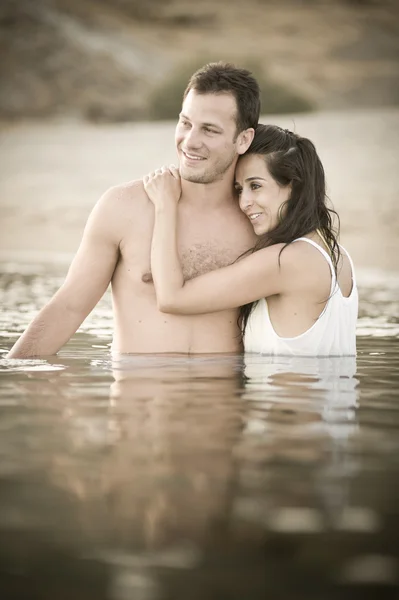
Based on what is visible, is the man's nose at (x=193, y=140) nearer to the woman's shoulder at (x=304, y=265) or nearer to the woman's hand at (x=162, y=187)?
the woman's hand at (x=162, y=187)

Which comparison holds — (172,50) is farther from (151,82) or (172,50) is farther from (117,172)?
(117,172)

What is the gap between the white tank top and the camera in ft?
15.6

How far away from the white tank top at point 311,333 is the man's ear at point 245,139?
60 centimetres

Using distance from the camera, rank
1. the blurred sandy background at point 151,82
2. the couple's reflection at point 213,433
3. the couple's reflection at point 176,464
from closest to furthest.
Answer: the couple's reflection at point 176,464 < the couple's reflection at point 213,433 < the blurred sandy background at point 151,82

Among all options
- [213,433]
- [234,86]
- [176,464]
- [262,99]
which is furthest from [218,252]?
[262,99]

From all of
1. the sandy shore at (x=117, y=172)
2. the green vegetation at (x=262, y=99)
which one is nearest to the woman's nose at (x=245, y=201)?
the sandy shore at (x=117, y=172)

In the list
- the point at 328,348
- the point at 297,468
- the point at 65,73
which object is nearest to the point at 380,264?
the point at 328,348

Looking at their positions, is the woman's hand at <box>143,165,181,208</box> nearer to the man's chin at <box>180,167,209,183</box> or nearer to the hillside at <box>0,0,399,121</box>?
the man's chin at <box>180,167,209,183</box>

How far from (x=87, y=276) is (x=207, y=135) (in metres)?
0.72

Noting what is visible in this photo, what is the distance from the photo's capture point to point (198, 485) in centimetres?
252

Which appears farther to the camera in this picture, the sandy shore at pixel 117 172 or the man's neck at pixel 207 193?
the sandy shore at pixel 117 172

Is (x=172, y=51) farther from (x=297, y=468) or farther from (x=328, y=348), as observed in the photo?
(x=297, y=468)

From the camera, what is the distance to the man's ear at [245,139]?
15.7 feet

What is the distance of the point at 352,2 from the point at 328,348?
25671mm
